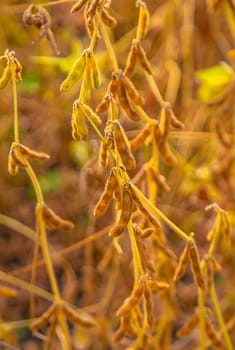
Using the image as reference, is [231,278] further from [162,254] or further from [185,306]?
[162,254]

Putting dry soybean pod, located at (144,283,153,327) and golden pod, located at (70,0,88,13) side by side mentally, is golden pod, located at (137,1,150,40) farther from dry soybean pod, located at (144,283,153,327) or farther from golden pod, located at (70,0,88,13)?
dry soybean pod, located at (144,283,153,327)

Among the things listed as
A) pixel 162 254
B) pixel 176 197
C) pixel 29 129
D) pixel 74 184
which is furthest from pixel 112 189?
pixel 29 129

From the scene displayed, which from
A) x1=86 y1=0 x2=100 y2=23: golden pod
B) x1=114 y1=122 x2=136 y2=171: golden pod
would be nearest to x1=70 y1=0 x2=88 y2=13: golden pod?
x1=86 y1=0 x2=100 y2=23: golden pod

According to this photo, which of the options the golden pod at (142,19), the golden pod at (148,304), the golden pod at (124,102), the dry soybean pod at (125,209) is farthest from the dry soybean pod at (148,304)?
the golden pod at (142,19)

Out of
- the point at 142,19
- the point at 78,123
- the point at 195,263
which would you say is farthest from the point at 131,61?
the point at 195,263

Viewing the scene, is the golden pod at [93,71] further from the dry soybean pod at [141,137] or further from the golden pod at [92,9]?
the dry soybean pod at [141,137]

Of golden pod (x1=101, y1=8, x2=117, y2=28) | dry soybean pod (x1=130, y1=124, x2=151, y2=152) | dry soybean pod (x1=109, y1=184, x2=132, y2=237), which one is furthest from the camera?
dry soybean pod (x1=130, y1=124, x2=151, y2=152)

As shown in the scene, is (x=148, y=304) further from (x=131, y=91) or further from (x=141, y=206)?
(x=131, y=91)

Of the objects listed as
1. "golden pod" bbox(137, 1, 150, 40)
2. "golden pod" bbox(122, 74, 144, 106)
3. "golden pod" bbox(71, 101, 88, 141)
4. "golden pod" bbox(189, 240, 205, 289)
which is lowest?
"golden pod" bbox(189, 240, 205, 289)
